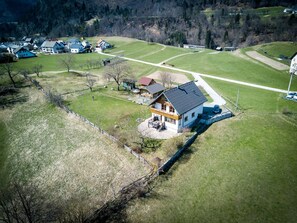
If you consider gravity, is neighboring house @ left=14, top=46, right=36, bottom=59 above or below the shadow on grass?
above

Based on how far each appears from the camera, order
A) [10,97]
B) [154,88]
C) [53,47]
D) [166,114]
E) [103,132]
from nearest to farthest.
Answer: [166,114] < [103,132] < [154,88] < [10,97] < [53,47]

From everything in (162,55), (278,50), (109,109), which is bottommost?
(109,109)

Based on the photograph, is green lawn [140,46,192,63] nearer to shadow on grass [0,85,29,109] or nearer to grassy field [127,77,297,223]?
shadow on grass [0,85,29,109]

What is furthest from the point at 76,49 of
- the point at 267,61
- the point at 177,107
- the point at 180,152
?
the point at 180,152

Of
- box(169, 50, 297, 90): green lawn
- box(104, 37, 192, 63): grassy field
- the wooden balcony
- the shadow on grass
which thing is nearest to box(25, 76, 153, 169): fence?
the shadow on grass

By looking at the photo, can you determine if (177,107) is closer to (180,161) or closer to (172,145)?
(172,145)

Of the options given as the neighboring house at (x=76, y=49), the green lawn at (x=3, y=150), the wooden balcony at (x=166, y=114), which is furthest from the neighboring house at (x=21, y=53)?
the wooden balcony at (x=166, y=114)

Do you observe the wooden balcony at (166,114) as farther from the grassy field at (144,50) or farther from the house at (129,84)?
the grassy field at (144,50)
